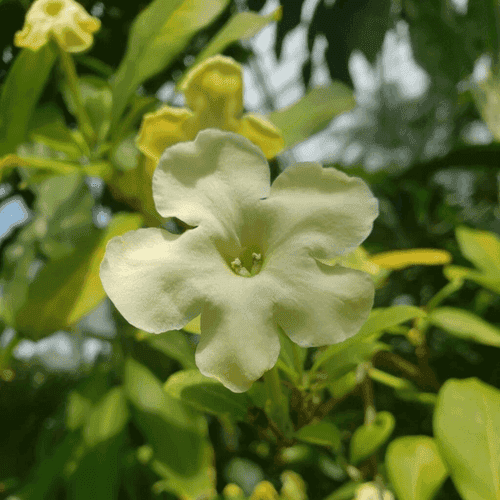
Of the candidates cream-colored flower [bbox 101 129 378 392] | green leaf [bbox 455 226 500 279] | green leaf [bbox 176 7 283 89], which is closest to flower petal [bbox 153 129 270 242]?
cream-colored flower [bbox 101 129 378 392]

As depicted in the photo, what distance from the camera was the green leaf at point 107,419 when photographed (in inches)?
22.9

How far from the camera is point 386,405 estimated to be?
2.54 feet

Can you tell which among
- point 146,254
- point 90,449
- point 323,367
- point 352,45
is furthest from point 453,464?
point 352,45

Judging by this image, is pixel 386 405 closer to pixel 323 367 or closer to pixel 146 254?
pixel 323 367

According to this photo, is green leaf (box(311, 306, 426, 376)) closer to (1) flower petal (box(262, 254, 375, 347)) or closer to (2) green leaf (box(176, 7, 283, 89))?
(1) flower petal (box(262, 254, 375, 347))

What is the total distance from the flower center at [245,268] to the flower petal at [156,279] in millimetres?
18

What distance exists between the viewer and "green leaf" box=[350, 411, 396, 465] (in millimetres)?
466

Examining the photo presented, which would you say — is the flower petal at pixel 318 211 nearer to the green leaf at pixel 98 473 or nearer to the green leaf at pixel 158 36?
the green leaf at pixel 158 36

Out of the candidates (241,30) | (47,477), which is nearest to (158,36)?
(241,30)

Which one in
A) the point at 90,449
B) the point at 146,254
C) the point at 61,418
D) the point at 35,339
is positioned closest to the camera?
the point at 146,254

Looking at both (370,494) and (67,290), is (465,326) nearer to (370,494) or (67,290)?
(370,494)

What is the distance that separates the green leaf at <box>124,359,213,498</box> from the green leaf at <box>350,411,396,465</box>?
6.3 inches

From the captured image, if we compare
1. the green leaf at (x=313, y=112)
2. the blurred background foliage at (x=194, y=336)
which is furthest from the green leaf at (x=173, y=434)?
the green leaf at (x=313, y=112)

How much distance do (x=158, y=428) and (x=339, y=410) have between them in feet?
1.26
